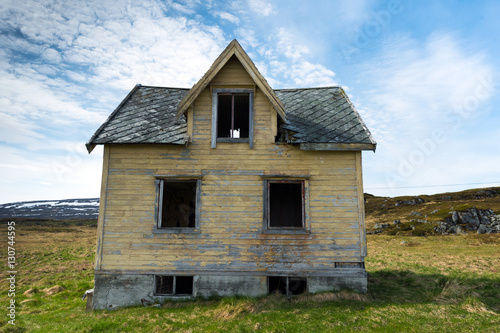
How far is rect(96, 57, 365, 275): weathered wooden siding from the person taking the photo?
9641mm

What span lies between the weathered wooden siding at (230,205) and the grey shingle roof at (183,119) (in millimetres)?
451

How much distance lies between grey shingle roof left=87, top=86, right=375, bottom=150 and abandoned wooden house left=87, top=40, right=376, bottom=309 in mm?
72

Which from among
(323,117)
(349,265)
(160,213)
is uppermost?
(323,117)

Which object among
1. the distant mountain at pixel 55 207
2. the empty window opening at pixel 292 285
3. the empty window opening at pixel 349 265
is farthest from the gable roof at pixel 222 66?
the distant mountain at pixel 55 207

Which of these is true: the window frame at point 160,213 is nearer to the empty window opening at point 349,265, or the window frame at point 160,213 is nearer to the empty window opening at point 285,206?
→ the empty window opening at point 349,265

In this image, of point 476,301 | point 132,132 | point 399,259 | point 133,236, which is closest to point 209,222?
point 133,236

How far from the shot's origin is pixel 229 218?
9.84m

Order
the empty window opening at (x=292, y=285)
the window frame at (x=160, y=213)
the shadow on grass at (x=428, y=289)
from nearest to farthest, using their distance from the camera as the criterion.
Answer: the shadow on grass at (x=428, y=289) < the window frame at (x=160, y=213) < the empty window opening at (x=292, y=285)

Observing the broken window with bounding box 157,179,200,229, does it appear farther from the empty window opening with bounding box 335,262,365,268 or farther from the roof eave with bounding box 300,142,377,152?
the empty window opening with bounding box 335,262,365,268

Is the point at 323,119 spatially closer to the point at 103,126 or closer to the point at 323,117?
the point at 323,117

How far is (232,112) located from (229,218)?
3.50 metres

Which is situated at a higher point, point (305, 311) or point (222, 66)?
point (222, 66)

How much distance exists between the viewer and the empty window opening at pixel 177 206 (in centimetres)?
1505

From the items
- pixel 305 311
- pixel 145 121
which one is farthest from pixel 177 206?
pixel 305 311
